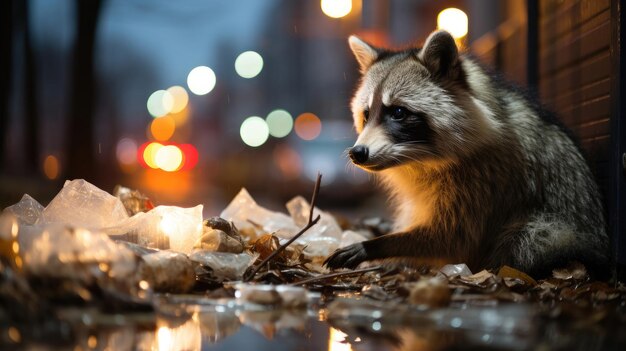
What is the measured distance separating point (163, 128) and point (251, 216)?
151ft

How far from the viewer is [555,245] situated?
4.57 metres

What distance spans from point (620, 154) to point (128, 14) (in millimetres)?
16770

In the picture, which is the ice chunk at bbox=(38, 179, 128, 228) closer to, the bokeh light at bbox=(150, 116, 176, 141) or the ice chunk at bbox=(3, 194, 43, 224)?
the ice chunk at bbox=(3, 194, 43, 224)

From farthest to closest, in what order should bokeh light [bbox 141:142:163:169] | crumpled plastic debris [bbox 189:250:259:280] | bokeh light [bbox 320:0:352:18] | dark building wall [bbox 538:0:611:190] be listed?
bokeh light [bbox 141:142:163:169] → bokeh light [bbox 320:0:352:18] → dark building wall [bbox 538:0:611:190] → crumpled plastic debris [bbox 189:250:259:280]

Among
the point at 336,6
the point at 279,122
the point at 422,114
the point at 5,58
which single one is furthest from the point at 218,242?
the point at 279,122

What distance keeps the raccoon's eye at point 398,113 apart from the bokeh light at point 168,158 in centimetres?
2425

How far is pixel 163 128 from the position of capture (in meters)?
50.8

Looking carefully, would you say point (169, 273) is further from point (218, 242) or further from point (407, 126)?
point (407, 126)

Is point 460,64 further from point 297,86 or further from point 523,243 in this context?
point 297,86

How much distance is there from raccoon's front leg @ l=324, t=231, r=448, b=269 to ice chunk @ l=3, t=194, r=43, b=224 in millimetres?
1713

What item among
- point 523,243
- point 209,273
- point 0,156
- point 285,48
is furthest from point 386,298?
point 285,48

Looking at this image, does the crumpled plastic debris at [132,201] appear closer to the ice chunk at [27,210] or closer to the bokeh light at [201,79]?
the ice chunk at [27,210]

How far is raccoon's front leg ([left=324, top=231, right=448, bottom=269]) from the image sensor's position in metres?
4.61

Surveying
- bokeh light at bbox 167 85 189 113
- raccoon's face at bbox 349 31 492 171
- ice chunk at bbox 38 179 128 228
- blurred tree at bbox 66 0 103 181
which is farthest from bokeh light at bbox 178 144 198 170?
ice chunk at bbox 38 179 128 228
